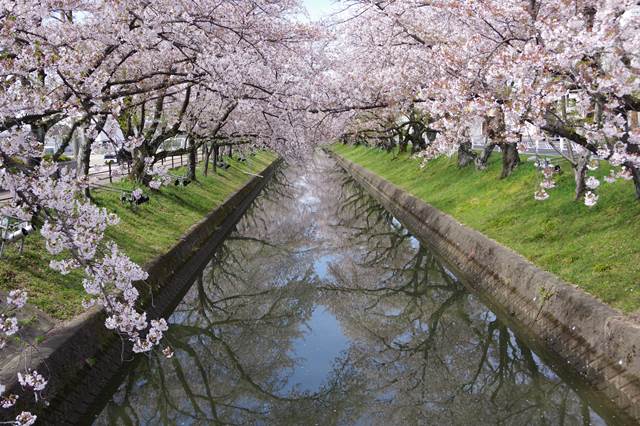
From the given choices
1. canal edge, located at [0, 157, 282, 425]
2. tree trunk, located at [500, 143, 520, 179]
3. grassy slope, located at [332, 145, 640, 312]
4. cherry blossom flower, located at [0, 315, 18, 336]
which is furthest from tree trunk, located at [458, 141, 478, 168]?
cherry blossom flower, located at [0, 315, 18, 336]

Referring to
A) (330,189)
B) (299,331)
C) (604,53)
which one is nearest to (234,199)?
(330,189)

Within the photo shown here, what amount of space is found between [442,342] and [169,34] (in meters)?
7.92

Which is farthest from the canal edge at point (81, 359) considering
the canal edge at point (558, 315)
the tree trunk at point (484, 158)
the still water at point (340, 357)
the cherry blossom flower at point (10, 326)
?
the tree trunk at point (484, 158)

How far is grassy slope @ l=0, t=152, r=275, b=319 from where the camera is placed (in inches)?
405

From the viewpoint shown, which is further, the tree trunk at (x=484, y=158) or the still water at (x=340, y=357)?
the tree trunk at (x=484, y=158)

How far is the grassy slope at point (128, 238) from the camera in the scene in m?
10.3

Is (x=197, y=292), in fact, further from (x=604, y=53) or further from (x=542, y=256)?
(x=604, y=53)

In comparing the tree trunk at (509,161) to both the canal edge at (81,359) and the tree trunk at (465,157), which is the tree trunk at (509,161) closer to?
the tree trunk at (465,157)

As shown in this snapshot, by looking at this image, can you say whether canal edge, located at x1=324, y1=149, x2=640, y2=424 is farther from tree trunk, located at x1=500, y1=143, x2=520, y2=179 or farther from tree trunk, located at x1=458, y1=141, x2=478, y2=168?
tree trunk, located at x1=458, y1=141, x2=478, y2=168

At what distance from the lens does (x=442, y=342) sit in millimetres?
11586

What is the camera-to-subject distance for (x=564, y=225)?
1413cm

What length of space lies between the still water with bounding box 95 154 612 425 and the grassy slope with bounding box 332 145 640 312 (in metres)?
1.73

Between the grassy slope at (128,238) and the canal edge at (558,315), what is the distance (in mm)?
8375

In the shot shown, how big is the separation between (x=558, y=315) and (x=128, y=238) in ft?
35.0
